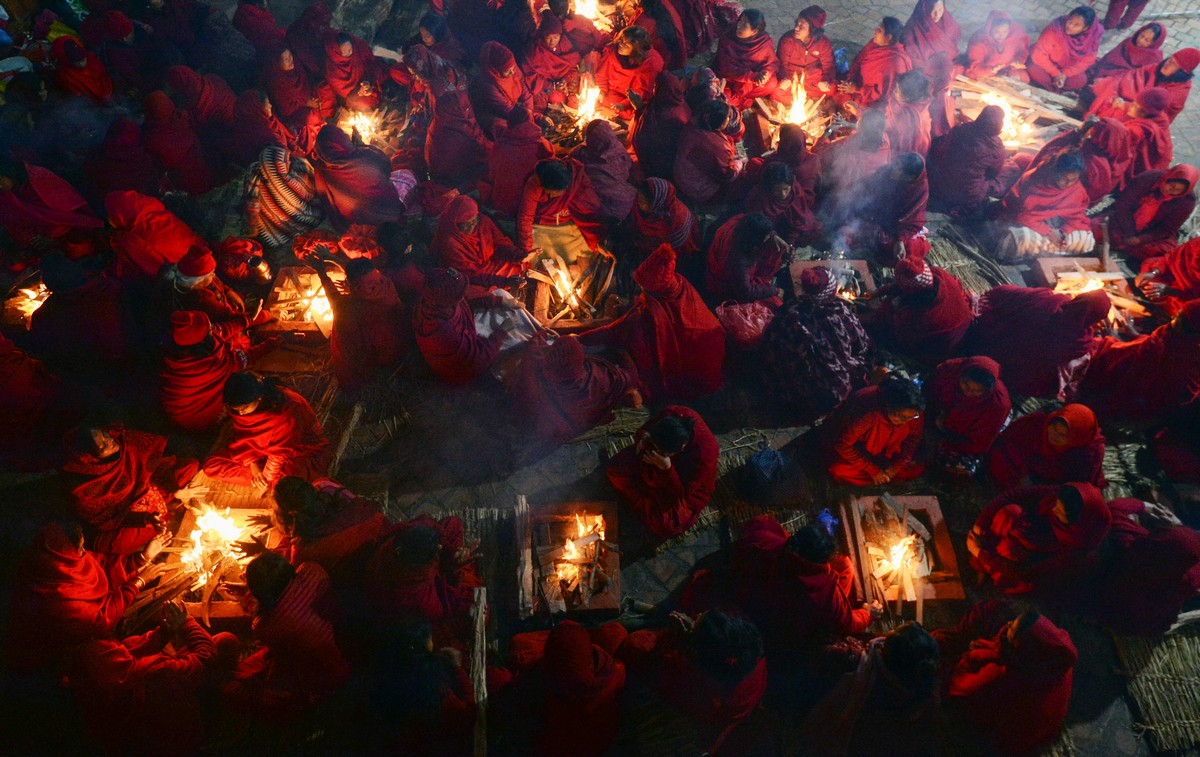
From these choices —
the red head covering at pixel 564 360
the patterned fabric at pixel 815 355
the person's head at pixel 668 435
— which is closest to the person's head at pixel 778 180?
the patterned fabric at pixel 815 355

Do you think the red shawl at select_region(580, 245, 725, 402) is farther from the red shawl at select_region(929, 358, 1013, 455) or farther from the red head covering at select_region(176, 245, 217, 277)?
the red head covering at select_region(176, 245, 217, 277)

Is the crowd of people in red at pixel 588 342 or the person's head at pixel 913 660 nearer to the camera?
the person's head at pixel 913 660

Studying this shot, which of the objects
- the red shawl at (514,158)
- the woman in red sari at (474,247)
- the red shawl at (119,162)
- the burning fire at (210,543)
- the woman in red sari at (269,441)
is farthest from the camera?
the red shawl at (514,158)

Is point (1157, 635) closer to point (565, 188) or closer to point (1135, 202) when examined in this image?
point (1135, 202)

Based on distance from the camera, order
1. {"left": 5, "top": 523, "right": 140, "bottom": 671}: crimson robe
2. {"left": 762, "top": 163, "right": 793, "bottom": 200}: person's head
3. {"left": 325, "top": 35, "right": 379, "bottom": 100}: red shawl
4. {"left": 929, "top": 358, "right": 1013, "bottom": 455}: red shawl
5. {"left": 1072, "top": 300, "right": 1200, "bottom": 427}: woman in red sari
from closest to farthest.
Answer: {"left": 5, "top": 523, "right": 140, "bottom": 671}: crimson robe
{"left": 929, "top": 358, "right": 1013, "bottom": 455}: red shawl
{"left": 1072, "top": 300, "right": 1200, "bottom": 427}: woman in red sari
{"left": 762, "top": 163, "right": 793, "bottom": 200}: person's head
{"left": 325, "top": 35, "right": 379, "bottom": 100}: red shawl

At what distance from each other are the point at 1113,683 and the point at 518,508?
511 centimetres

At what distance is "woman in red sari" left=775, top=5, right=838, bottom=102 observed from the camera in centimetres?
911

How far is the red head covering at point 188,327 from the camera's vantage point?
5.23 metres

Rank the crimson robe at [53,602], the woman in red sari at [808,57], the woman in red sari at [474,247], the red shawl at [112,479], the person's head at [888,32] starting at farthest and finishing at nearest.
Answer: the woman in red sari at [808,57] < the person's head at [888,32] < the woman in red sari at [474,247] < the red shawl at [112,479] < the crimson robe at [53,602]

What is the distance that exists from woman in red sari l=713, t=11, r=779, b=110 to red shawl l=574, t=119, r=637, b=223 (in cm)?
301

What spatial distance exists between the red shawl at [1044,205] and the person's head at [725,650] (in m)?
6.85

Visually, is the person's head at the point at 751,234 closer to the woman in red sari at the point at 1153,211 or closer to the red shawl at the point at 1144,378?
the red shawl at the point at 1144,378

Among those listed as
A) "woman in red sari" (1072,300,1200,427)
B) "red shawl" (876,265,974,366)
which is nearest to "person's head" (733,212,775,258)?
"red shawl" (876,265,974,366)

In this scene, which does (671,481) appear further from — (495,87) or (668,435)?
(495,87)
